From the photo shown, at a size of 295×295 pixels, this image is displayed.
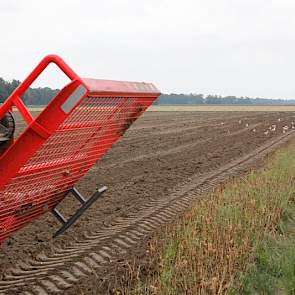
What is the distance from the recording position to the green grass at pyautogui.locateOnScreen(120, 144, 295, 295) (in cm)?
466

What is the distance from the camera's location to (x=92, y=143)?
4938 millimetres

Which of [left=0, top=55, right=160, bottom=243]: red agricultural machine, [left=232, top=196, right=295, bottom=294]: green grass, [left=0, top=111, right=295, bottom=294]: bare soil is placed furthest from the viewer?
[left=0, top=111, right=295, bottom=294]: bare soil

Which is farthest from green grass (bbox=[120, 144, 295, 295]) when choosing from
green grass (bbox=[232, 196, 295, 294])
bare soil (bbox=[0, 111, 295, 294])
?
bare soil (bbox=[0, 111, 295, 294])

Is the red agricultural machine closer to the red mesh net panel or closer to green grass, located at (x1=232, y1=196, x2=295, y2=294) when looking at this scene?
the red mesh net panel

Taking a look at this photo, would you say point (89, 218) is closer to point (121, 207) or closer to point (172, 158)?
point (121, 207)

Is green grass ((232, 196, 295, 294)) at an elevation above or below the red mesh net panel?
above

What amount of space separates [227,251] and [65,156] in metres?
1.87

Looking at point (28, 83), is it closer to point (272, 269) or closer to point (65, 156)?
point (65, 156)

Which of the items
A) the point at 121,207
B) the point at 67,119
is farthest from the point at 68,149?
the point at 121,207

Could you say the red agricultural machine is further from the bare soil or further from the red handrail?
the bare soil

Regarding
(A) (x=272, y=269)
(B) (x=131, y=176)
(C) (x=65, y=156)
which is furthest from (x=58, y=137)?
(B) (x=131, y=176)

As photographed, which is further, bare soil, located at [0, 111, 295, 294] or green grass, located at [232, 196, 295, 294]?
bare soil, located at [0, 111, 295, 294]

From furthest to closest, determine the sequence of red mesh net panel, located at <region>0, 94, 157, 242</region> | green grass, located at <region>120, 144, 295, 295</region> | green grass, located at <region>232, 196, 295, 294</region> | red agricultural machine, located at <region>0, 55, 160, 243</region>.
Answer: green grass, located at <region>232, 196, 295, 294</region>, green grass, located at <region>120, 144, 295, 295</region>, red mesh net panel, located at <region>0, 94, 157, 242</region>, red agricultural machine, located at <region>0, 55, 160, 243</region>

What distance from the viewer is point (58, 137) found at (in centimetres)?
385
